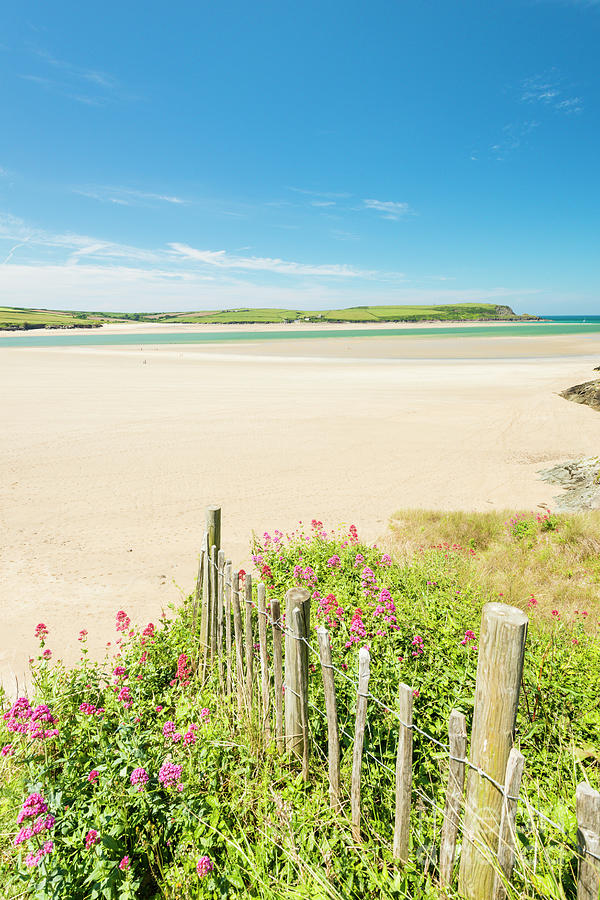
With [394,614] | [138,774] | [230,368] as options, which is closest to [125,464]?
[394,614]

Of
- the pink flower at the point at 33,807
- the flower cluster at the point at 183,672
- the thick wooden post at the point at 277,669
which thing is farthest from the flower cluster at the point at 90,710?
the thick wooden post at the point at 277,669

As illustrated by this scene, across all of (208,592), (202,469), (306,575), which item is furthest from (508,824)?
(202,469)

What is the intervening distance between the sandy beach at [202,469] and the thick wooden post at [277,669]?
10.3 ft

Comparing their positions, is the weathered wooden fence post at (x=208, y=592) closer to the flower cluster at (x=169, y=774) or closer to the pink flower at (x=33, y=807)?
the flower cluster at (x=169, y=774)

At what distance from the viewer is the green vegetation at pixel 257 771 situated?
2492 millimetres

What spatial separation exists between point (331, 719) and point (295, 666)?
17.1 inches

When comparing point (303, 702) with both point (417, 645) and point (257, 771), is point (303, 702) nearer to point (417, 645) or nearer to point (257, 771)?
point (257, 771)

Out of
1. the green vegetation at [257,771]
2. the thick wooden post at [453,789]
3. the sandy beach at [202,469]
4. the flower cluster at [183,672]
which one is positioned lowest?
the sandy beach at [202,469]

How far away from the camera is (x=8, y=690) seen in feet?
15.9

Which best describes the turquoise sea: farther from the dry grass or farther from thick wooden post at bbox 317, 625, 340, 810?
thick wooden post at bbox 317, 625, 340, 810

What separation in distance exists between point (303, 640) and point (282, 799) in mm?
981

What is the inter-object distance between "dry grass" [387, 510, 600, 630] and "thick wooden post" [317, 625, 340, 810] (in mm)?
3522

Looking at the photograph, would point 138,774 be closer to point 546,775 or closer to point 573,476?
point 546,775

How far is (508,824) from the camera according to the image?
2.05m
